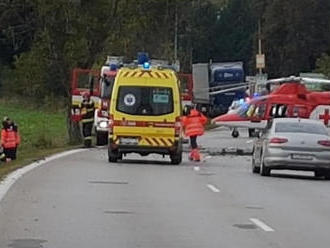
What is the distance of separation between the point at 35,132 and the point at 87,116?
14.8 meters

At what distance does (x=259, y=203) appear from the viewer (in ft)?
64.8

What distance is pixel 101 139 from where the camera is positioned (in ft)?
135

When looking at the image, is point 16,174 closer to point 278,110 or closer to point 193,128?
point 193,128

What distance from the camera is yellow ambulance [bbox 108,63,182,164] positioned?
99.9ft

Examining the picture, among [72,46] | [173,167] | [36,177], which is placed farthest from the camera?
[72,46]

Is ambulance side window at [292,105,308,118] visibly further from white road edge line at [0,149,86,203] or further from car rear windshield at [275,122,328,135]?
car rear windshield at [275,122,328,135]

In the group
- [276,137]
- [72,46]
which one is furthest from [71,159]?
[72,46]

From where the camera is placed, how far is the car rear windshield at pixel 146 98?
31.1m

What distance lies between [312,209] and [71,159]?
1392 cm

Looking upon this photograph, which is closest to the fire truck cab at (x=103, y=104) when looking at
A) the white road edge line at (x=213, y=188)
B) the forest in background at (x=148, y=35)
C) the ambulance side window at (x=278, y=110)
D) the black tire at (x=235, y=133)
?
the forest in background at (x=148, y=35)

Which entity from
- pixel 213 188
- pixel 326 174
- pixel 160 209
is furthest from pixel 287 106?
pixel 160 209

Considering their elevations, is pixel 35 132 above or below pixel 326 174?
below

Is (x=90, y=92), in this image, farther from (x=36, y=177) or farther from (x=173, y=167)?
(x=36, y=177)

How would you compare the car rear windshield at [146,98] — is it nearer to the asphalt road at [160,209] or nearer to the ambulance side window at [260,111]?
the asphalt road at [160,209]
